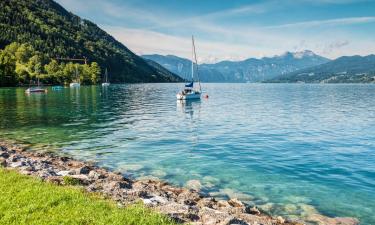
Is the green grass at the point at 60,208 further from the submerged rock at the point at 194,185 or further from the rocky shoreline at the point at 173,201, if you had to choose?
the submerged rock at the point at 194,185

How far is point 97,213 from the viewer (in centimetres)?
1446

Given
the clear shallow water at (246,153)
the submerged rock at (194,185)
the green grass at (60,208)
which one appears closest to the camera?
the green grass at (60,208)

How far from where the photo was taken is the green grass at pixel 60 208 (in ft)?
45.2

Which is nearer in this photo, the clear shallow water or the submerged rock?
the clear shallow water

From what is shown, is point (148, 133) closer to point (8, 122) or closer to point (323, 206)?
point (8, 122)

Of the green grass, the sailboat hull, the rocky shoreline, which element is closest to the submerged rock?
the rocky shoreline

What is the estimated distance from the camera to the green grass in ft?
45.2

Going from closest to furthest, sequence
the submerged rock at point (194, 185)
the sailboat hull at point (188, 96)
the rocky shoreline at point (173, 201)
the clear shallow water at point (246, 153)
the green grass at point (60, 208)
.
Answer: the green grass at point (60, 208), the rocky shoreline at point (173, 201), the clear shallow water at point (246, 153), the submerged rock at point (194, 185), the sailboat hull at point (188, 96)

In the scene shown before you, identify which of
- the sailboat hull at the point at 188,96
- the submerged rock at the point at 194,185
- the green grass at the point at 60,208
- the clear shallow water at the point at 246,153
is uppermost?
the green grass at the point at 60,208

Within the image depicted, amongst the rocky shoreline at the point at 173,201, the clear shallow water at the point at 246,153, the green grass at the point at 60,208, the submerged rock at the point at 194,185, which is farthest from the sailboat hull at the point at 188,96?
the green grass at the point at 60,208

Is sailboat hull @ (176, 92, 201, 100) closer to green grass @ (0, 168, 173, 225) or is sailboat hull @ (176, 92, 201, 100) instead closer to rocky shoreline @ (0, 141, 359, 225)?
rocky shoreline @ (0, 141, 359, 225)

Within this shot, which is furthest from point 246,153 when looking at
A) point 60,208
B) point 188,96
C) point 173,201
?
point 188,96

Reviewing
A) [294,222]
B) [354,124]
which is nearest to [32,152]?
[294,222]

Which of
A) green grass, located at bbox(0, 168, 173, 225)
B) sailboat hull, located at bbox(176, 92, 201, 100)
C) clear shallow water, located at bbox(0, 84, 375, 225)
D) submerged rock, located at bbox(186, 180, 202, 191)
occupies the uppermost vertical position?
green grass, located at bbox(0, 168, 173, 225)
